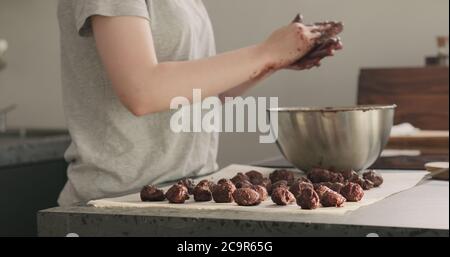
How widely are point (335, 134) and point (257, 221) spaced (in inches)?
17.2

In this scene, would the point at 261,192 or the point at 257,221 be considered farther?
the point at 261,192

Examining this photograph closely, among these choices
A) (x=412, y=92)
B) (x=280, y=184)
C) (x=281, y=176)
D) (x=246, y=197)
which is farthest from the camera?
(x=412, y=92)

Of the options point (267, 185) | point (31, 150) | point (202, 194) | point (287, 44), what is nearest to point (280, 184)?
point (267, 185)

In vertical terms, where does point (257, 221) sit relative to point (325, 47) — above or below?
below

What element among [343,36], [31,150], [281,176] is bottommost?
[31,150]

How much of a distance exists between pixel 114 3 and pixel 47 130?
7.02 feet

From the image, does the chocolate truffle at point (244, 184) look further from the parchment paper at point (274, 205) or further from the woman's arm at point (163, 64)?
the woman's arm at point (163, 64)

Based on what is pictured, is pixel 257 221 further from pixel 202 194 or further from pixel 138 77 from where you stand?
pixel 138 77

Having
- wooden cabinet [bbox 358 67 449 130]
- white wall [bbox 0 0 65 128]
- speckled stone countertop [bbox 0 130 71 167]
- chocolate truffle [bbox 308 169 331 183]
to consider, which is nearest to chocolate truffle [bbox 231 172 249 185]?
chocolate truffle [bbox 308 169 331 183]

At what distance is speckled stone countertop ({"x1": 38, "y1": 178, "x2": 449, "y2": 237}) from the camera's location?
2.78ft

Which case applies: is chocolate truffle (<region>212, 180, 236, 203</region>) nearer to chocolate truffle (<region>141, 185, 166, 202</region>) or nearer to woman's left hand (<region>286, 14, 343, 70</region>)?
chocolate truffle (<region>141, 185, 166, 202</region>)

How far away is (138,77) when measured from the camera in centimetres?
115

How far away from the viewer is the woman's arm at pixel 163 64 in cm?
115
